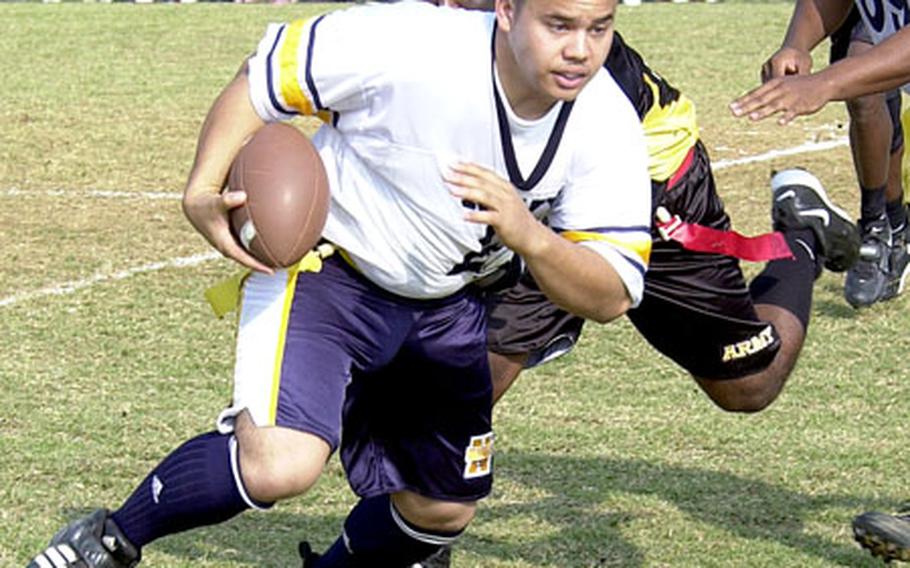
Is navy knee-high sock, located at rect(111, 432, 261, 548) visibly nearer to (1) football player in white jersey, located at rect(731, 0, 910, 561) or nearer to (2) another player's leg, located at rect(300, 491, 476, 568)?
(2) another player's leg, located at rect(300, 491, 476, 568)

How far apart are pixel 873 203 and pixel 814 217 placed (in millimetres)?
2200

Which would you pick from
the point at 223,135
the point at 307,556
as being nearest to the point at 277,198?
the point at 223,135

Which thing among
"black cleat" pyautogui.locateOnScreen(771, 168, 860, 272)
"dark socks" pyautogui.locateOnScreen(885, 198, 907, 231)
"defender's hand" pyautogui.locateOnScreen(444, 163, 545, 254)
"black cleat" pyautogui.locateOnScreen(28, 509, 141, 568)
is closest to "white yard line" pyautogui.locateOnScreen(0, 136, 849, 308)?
"dark socks" pyautogui.locateOnScreen(885, 198, 907, 231)

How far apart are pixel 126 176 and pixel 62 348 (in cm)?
378

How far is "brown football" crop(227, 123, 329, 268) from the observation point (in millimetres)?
4461

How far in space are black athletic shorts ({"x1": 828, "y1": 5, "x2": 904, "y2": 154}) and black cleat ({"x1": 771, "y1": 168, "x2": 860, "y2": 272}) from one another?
1.70 m

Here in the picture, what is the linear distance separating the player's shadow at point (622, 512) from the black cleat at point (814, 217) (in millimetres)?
868

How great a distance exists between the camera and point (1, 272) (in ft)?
29.5

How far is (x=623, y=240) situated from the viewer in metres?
4.60

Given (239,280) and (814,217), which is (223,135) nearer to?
(239,280)

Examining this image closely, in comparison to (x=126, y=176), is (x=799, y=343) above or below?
above

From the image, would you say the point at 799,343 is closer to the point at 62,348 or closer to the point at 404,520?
the point at 404,520

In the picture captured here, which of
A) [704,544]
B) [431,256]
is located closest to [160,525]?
[431,256]

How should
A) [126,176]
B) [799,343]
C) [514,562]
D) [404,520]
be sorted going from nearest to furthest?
[404,520]
[514,562]
[799,343]
[126,176]
